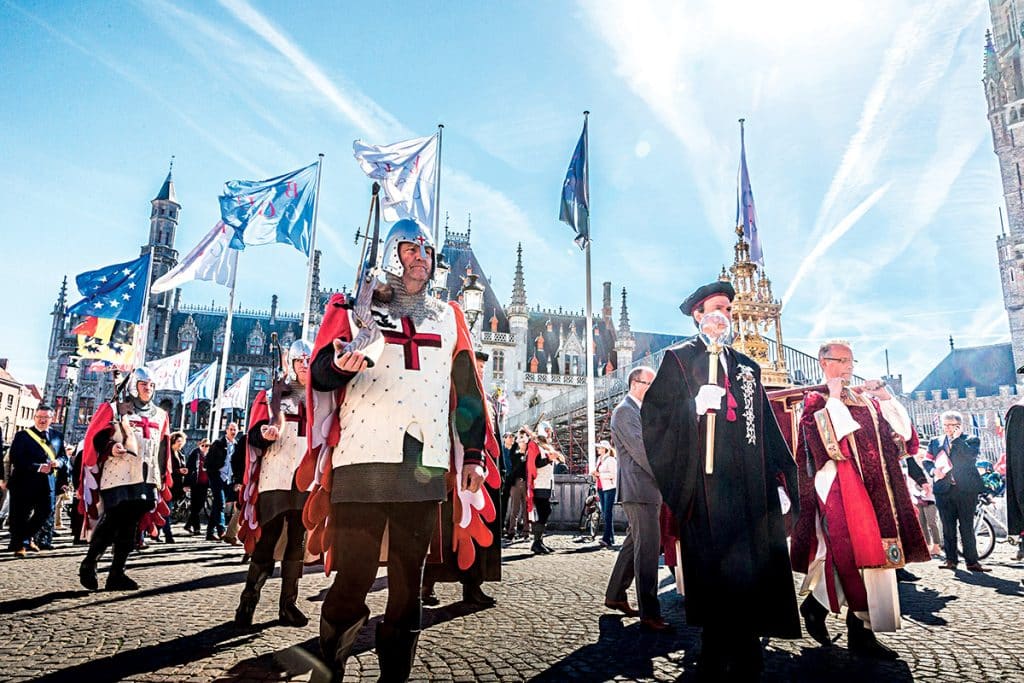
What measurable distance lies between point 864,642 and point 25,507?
1155cm

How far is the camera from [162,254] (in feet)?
219

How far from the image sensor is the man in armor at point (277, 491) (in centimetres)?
484

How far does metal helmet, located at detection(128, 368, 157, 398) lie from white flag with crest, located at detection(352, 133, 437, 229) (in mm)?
7781

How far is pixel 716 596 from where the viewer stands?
3.48 metres

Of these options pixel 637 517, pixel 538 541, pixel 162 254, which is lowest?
pixel 538 541

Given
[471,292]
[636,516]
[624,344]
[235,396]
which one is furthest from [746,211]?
[624,344]

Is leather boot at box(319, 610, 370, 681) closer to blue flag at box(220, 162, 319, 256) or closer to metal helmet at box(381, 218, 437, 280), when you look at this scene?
metal helmet at box(381, 218, 437, 280)

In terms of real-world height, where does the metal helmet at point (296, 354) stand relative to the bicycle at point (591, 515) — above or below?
above

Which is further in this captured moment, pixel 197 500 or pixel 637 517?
pixel 197 500

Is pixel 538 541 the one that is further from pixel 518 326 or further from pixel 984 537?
pixel 518 326

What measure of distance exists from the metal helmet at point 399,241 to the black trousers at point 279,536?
102 inches

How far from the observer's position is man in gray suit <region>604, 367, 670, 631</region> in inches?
190

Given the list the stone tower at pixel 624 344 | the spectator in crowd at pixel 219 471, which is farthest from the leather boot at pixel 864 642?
the stone tower at pixel 624 344

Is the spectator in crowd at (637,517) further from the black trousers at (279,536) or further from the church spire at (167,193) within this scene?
the church spire at (167,193)
